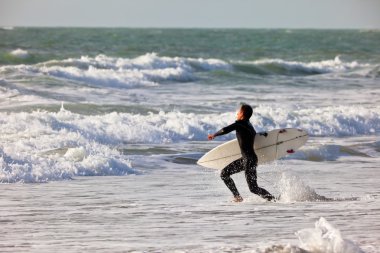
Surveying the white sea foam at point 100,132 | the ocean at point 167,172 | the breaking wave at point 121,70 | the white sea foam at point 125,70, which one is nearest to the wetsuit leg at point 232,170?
the ocean at point 167,172

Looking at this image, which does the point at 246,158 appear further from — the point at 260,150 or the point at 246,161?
the point at 260,150

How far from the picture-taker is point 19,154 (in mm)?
14250

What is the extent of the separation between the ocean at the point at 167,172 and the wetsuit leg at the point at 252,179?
12 centimetres

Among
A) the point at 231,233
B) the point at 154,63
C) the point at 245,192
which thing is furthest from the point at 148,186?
the point at 154,63

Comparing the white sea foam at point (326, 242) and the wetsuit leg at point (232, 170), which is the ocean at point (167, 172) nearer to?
the white sea foam at point (326, 242)

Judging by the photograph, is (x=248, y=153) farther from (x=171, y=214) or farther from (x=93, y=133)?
(x=93, y=133)

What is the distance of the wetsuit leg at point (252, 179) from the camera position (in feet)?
36.3

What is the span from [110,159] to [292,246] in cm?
718

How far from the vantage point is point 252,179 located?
1105 centimetres

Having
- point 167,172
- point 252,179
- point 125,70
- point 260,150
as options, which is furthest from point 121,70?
point 252,179

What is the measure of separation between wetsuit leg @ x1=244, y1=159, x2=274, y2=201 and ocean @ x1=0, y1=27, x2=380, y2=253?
0.40ft

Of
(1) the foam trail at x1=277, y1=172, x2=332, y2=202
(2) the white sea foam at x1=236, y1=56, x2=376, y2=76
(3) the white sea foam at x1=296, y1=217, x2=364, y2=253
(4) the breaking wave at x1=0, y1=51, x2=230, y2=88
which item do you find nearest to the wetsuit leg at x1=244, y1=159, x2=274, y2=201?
(1) the foam trail at x1=277, y1=172, x2=332, y2=202

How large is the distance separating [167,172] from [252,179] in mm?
3706

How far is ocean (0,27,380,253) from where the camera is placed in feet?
29.0
